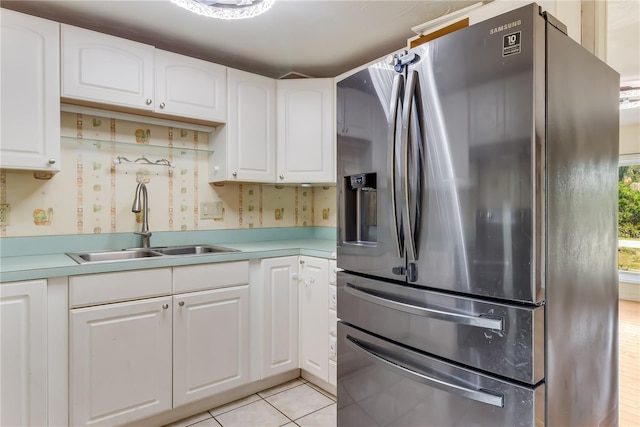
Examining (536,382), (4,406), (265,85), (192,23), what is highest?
(192,23)

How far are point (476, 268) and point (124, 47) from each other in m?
2.11

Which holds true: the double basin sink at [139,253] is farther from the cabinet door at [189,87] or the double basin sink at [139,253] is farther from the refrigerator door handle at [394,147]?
the refrigerator door handle at [394,147]

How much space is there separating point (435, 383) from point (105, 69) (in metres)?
2.17

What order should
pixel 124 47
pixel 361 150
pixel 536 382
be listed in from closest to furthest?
pixel 536 382
pixel 361 150
pixel 124 47

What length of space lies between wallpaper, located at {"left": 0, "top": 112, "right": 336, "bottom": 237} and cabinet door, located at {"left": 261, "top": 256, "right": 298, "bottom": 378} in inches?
25.5

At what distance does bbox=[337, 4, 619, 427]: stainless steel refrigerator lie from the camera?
3.42ft

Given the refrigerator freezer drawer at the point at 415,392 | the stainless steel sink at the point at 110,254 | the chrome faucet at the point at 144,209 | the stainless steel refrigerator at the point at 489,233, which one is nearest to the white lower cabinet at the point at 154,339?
the stainless steel sink at the point at 110,254

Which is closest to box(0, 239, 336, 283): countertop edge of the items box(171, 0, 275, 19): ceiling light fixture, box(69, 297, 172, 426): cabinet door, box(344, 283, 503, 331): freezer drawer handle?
box(69, 297, 172, 426): cabinet door

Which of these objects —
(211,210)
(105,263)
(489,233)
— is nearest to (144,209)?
(211,210)

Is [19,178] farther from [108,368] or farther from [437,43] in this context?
[437,43]

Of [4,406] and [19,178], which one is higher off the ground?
[19,178]

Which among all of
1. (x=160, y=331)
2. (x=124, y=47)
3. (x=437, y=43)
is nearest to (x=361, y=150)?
(x=437, y=43)

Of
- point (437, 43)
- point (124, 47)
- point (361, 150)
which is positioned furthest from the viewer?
point (124, 47)

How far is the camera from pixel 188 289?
202 centimetres
